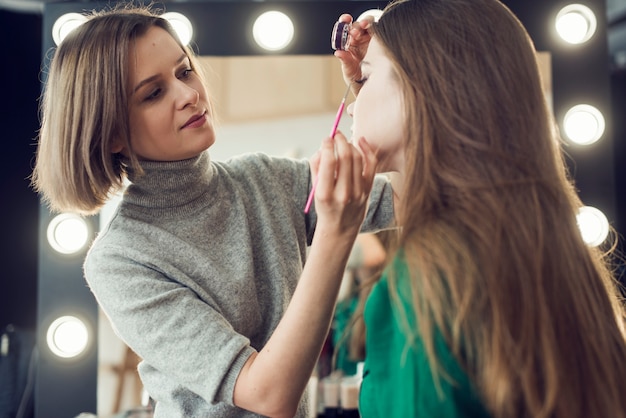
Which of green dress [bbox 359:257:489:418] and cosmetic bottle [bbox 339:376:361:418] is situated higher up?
green dress [bbox 359:257:489:418]

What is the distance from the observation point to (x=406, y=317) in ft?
2.19

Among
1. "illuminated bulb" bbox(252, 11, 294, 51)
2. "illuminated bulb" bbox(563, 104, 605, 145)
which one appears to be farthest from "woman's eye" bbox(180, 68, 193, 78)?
"illuminated bulb" bbox(563, 104, 605, 145)

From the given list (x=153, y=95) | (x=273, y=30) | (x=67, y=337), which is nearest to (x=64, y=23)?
(x=273, y=30)

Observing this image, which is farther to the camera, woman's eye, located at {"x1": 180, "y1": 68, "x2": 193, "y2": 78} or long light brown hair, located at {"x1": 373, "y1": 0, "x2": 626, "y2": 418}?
woman's eye, located at {"x1": 180, "y1": 68, "x2": 193, "y2": 78}

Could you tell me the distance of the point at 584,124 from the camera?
1.35 metres

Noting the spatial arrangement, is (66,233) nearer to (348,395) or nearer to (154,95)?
(154,95)

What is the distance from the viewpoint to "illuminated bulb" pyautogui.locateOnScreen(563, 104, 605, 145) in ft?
4.41

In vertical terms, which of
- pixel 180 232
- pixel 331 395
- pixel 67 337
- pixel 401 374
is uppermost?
pixel 180 232

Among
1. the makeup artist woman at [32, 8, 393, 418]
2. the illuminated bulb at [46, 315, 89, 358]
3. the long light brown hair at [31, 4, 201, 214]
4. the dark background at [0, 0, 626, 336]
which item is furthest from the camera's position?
the dark background at [0, 0, 626, 336]

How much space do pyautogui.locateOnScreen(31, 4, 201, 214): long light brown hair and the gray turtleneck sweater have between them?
6 centimetres

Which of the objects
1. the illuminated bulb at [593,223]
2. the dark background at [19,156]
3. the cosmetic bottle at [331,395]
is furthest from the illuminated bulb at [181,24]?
the illuminated bulb at [593,223]

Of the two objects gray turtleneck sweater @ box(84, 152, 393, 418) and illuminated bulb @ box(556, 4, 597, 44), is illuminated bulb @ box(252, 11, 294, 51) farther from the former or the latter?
illuminated bulb @ box(556, 4, 597, 44)

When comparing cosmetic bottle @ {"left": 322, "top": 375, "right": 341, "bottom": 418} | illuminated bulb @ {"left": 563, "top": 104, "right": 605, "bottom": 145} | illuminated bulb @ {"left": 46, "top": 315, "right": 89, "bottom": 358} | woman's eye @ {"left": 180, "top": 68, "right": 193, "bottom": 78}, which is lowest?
cosmetic bottle @ {"left": 322, "top": 375, "right": 341, "bottom": 418}

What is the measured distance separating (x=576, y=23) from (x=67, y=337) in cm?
122
